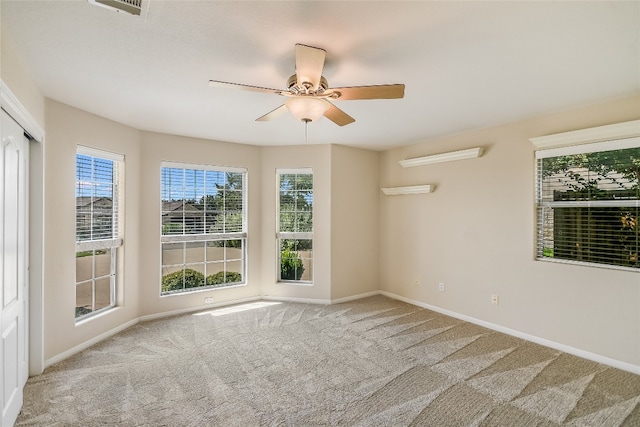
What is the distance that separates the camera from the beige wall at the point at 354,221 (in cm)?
466

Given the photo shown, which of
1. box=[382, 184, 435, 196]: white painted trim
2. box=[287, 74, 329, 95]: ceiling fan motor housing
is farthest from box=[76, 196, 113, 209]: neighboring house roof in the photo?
box=[382, 184, 435, 196]: white painted trim

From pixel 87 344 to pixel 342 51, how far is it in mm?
3643

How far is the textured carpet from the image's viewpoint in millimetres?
2100

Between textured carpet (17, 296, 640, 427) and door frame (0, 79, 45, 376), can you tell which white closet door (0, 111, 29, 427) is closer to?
door frame (0, 79, 45, 376)

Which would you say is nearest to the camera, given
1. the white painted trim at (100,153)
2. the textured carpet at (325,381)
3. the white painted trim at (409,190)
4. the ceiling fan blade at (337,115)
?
the textured carpet at (325,381)

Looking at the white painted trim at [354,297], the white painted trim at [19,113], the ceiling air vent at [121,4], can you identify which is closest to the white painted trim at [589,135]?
the white painted trim at [354,297]

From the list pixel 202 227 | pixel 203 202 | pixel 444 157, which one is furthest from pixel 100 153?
pixel 444 157

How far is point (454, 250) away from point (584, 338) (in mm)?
1534

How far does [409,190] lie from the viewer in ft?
14.9

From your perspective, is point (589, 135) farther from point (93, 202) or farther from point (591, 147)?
point (93, 202)

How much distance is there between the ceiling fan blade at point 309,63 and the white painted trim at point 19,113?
163cm

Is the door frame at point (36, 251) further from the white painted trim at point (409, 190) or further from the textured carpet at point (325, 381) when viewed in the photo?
the white painted trim at point (409, 190)

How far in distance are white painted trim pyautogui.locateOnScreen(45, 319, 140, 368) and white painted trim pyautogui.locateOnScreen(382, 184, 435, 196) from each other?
3.92m

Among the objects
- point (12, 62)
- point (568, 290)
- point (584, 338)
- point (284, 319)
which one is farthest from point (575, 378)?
point (12, 62)
